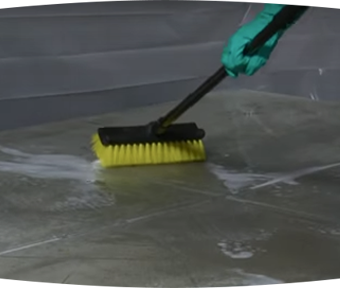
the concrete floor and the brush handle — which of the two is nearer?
the concrete floor

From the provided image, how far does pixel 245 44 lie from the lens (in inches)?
79.3

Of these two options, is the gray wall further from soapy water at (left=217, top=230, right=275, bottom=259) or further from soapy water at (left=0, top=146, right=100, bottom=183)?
soapy water at (left=217, top=230, right=275, bottom=259)

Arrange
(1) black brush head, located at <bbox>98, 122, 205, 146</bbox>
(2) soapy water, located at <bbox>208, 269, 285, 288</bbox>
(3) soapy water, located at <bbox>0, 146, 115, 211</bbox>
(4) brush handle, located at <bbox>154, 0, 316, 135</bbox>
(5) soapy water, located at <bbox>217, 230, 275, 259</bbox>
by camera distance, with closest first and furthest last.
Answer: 1. (2) soapy water, located at <bbox>208, 269, 285, 288</bbox>
2. (5) soapy water, located at <bbox>217, 230, 275, 259</bbox>
3. (4) brush handle, located at <bbox>154, 0, 316, 135</bbox>
4. (3) soapy water, located at <bbox>0, 146, 115, 211</bbox>
5. (1) black brush head, located at <bbox>98, 122, 205, 146</bbox>

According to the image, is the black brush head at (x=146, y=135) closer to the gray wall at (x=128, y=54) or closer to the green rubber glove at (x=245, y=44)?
the green rubber glove at (x=245, y=44)

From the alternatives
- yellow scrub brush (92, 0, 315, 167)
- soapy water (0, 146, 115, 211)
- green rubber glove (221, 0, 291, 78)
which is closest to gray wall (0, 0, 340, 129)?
soapy water (0, 146, 115, 211)

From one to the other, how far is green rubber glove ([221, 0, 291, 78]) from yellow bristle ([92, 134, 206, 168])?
40 cm

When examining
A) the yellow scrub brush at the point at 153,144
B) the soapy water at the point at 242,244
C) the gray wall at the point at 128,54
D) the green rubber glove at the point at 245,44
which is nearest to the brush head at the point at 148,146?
the yellow scrub brush at the point at 153,144

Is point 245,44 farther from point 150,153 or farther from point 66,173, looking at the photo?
point 66,173

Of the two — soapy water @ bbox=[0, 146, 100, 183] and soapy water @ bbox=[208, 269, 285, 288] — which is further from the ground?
soapy water @ bbox=[0, 146, 100, 183]

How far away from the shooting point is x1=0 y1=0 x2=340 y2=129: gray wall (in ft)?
10.2

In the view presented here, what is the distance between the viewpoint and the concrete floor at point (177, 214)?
1.51 metres

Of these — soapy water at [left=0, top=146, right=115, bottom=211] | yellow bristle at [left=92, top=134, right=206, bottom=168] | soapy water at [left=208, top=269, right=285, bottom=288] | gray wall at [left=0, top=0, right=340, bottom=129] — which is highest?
gray wall at [left=0, top=0, right=340, bottom=129]

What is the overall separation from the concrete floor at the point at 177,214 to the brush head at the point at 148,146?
46 mm

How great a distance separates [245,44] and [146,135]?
1.65 feet
